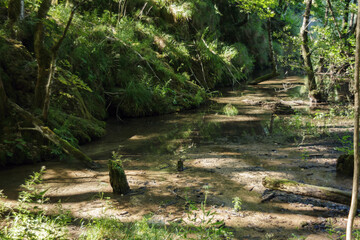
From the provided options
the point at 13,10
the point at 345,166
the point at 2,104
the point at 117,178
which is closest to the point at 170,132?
the point at 117,178

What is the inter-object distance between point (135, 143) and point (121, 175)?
2.83m

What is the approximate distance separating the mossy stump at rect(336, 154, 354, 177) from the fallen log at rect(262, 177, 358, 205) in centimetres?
110

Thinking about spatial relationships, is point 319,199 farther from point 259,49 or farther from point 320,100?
point 259,49

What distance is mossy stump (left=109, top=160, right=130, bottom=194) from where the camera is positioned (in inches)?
153

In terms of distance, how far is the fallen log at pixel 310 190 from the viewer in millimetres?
3453

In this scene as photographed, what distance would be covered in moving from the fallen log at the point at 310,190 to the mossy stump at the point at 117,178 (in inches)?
79.0

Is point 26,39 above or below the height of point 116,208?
above

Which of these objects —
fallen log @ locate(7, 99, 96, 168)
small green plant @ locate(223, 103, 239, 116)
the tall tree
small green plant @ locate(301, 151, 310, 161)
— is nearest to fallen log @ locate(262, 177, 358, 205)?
small green plant @ locate(301, 151, 310, 161)

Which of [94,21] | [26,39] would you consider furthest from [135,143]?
[94,21]

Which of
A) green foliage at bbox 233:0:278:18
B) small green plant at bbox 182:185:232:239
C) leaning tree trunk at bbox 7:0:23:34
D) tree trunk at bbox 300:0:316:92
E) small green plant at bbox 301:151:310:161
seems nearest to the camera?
small green plant at bbox 182:185:232:239

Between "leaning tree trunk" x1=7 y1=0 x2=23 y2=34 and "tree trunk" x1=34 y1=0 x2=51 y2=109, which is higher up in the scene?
"leaning tree trunk" x1=7 y1=0 x2=23 y2=34

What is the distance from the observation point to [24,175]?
4465 millimetres

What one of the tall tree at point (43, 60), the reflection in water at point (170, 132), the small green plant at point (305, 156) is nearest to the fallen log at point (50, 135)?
the tall tree at point (43, 60)

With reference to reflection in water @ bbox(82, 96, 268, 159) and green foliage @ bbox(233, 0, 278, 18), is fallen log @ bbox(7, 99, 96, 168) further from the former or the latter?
green foliage @ bbox(233, 0, 278, 18)
